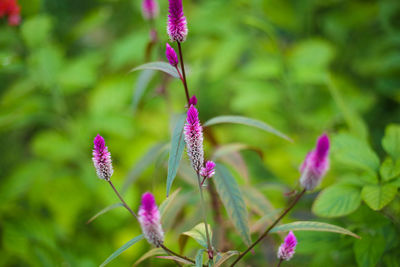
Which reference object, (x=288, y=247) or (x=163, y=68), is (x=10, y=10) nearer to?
(x=163, y=68)

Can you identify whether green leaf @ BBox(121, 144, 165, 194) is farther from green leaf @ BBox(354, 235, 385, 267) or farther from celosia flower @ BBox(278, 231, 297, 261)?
green leaf @ BBox(354, 235, 385, 267)

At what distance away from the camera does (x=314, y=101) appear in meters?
1.88

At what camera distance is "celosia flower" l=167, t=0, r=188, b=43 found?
0.53 metres

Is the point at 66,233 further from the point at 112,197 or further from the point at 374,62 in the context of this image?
the point at 374,62

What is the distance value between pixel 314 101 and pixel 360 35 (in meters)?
0.46

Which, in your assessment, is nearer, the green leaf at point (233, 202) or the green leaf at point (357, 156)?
the green leaf at point (233, 202)

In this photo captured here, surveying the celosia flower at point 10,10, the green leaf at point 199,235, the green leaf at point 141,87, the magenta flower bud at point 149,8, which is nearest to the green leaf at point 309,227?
the green leaf at point 199,235

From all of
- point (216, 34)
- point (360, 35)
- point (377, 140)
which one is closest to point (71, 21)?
point (216, 34)

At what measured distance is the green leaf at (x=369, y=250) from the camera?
27.5 inches

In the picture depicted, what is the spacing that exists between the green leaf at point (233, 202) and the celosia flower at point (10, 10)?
3.71 ft

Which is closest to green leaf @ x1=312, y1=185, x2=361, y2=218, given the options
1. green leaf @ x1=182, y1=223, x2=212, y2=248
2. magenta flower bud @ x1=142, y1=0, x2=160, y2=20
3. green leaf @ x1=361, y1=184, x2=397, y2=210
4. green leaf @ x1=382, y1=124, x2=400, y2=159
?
green leaf @ x1=361, y1=184, x2=397, y2=210

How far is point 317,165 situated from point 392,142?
14.2 inches

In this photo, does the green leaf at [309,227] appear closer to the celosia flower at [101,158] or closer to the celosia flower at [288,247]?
the celosia flower at [288,247]

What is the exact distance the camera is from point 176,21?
547 millimetres
